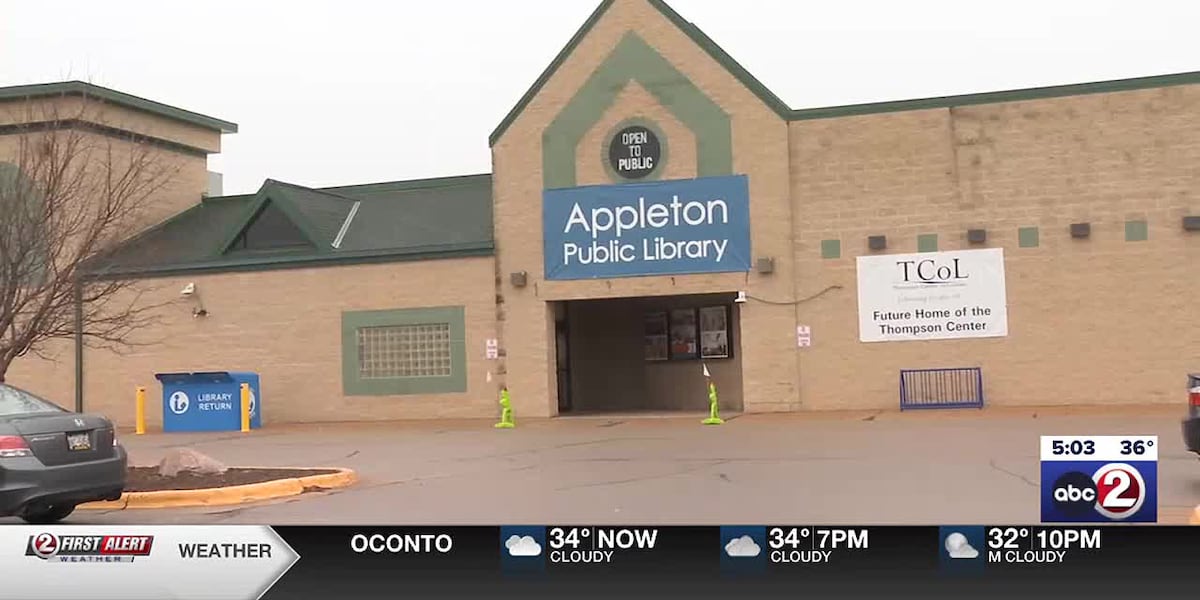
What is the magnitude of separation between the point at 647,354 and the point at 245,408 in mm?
9811

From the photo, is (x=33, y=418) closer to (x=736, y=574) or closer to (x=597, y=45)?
(x=736, y=574)

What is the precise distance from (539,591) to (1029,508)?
6311 millimetres

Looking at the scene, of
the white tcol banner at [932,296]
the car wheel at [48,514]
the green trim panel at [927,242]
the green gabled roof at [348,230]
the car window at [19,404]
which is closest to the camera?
the car wheel at [48,514]

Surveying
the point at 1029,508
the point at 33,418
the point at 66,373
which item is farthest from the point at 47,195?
the point at 66,373

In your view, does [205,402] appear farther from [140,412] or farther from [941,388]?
[941,388]

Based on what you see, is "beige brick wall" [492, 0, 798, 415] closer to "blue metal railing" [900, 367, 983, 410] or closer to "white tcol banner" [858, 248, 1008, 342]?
"white tcol banner" [858, 248, 1008, 342]

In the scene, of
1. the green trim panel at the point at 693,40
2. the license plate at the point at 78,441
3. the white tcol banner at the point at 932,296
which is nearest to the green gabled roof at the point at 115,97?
the green trim panel at the point at 693,40

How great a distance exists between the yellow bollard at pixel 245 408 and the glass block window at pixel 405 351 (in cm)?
267

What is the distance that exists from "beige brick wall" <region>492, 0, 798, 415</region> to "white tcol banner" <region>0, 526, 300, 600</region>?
21.3 meters

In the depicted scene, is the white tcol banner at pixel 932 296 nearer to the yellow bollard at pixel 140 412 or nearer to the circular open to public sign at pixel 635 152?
the circular open to public sign at pixel 635 152

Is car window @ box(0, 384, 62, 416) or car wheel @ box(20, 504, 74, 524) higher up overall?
car window @ box(0, 384, 62, 416)

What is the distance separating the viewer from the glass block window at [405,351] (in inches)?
1147
